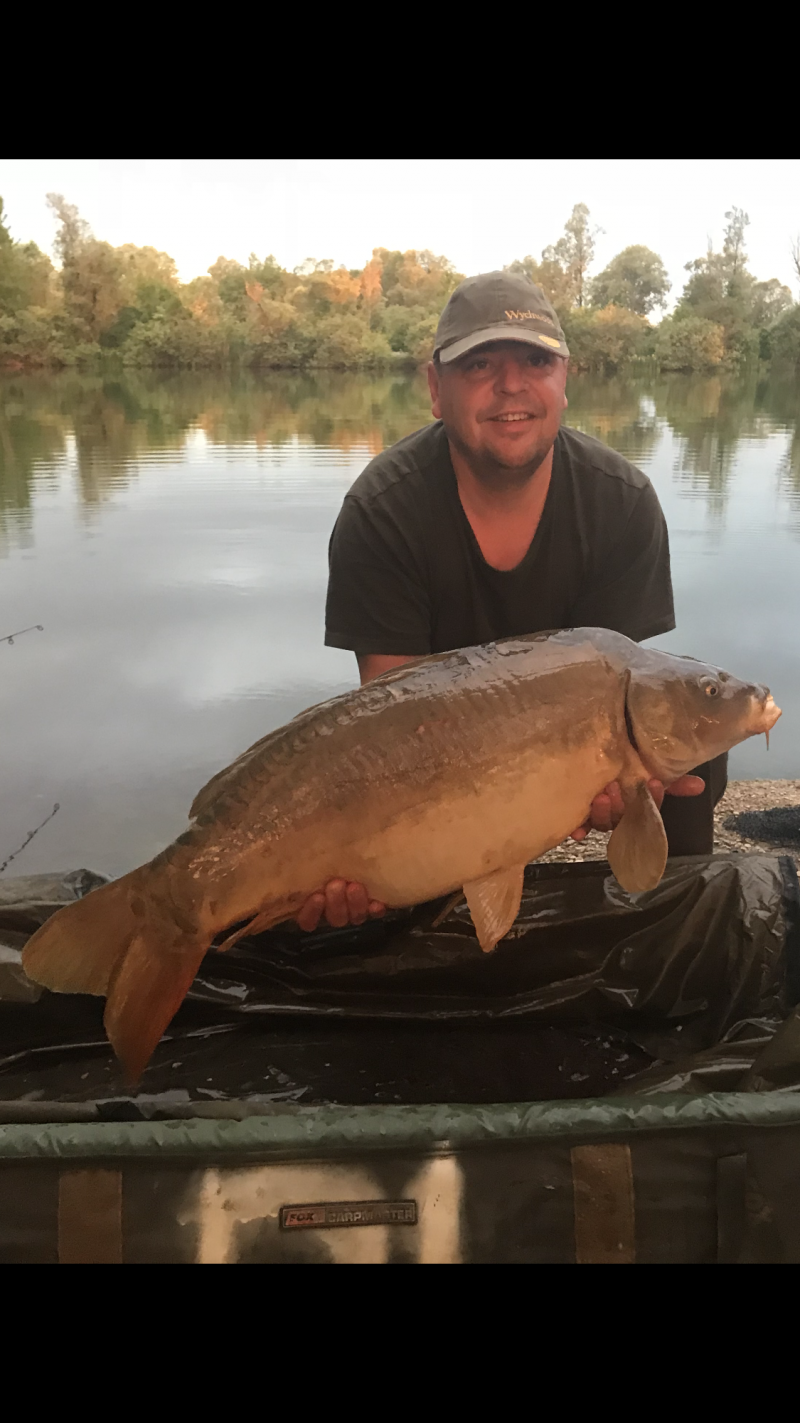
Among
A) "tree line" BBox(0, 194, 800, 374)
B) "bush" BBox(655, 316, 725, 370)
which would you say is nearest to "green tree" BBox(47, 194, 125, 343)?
"tree line" BBox(0, 194, 800, 374)

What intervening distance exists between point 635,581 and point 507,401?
1.38ft

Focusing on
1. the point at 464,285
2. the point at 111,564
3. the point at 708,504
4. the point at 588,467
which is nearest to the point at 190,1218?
the point at 588,467

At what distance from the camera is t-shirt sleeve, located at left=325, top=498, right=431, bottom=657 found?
5.42ft

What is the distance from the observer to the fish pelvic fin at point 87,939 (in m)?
1.07

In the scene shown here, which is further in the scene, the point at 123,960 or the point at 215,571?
the point at 215,571

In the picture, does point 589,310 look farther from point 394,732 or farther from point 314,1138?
point 314,1138

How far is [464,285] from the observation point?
1.63 m

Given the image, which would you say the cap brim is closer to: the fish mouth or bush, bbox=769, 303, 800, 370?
the fish mouth

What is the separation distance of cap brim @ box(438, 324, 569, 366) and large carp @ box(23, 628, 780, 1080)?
61 centimetres

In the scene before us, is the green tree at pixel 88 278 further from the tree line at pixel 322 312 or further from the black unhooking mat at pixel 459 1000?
the black unhooking mat at pixel 459 1000

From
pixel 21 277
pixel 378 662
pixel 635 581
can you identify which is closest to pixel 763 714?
pixel 635 581

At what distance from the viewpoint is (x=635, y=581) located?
5.71 ft

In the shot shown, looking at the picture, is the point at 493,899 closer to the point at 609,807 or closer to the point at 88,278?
the point at 609,807

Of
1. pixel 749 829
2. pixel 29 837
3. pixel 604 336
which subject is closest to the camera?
pixel 749 829
